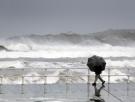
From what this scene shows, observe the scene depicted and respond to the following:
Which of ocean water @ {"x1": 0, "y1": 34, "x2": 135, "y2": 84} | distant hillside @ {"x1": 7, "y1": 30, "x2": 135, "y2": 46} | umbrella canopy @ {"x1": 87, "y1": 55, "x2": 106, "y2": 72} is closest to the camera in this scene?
umbrella canopy @ {"x1": 87, "y1": 55, "x2": 106, "y2": 72}

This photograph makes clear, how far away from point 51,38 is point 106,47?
7206 millimetres

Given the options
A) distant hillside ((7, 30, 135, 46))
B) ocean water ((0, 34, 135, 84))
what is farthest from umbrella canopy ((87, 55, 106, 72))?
distant hillside ((7, 30, 135, 46))

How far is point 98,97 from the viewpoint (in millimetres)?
13938

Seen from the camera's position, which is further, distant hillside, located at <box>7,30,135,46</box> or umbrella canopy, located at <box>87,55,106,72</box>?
distant hillside, located at <box>7,30,135,46</box>

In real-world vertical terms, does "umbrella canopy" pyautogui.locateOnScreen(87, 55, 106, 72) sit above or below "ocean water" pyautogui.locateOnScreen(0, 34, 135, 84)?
below

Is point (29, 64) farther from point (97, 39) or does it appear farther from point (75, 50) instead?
point (97, 39)

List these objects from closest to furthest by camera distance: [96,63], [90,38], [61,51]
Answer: [96,63]
[61,51]
[90,38]

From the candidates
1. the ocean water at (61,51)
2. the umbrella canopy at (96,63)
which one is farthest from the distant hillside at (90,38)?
the umbrella canopy at (96,63)

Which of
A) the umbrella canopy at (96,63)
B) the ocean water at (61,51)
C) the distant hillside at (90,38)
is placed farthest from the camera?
the distant hillside at (90,38)

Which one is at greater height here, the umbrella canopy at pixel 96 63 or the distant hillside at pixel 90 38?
the distant hillside at pixel 90 38

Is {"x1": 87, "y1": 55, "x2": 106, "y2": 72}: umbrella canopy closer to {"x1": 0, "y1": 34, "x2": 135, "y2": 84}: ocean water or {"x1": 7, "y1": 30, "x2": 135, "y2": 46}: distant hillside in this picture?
{"x1": 0, "y1": 34, "x2": 135, "y2": 84}: ocean water

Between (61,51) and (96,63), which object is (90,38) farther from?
(96,63)

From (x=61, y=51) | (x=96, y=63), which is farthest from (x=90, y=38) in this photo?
(x=96, y=63)

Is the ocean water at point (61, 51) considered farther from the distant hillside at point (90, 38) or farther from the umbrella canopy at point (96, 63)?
the umbrella canopy at point (96, 63)
